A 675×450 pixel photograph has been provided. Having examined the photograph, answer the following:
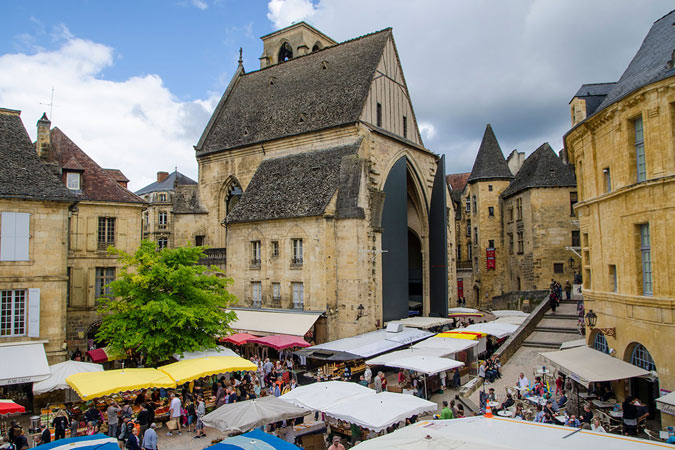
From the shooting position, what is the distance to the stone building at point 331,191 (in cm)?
2180

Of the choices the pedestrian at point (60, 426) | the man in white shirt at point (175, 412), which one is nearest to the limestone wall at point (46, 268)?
the pedestrian at point (60, 426)

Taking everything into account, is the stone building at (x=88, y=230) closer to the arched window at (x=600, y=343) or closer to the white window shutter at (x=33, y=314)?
the white window shutter at (x=33, y=314)

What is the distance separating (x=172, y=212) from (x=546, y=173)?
21.6 metres

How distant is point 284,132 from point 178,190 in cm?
757

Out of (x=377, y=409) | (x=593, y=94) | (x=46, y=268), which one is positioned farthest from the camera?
(x=46, y=268)

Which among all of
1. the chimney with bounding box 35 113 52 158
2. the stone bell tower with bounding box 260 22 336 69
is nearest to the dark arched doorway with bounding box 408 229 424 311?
the stone bell tower with bounding box 260 22 336 69

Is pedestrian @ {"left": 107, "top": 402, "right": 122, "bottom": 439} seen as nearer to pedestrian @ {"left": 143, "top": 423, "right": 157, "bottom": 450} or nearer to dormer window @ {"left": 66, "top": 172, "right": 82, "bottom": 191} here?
pedestrian @ {"left": 143, "top": 423, "right": 157, "bottom": 450}

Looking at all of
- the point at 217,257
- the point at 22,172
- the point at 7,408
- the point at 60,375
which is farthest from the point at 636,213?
the point at 217,257

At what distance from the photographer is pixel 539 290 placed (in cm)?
2838

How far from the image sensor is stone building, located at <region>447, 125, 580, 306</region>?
1178 inches

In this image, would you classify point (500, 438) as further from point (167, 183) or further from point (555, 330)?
point (167, 183)

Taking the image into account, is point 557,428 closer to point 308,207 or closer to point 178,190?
point 308,207

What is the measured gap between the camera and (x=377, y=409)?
→ 1001 cm

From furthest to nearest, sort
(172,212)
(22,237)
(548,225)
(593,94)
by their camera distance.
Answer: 1. (548,225)
2. (172,212)
3. (22,237)
4. (593,94)
